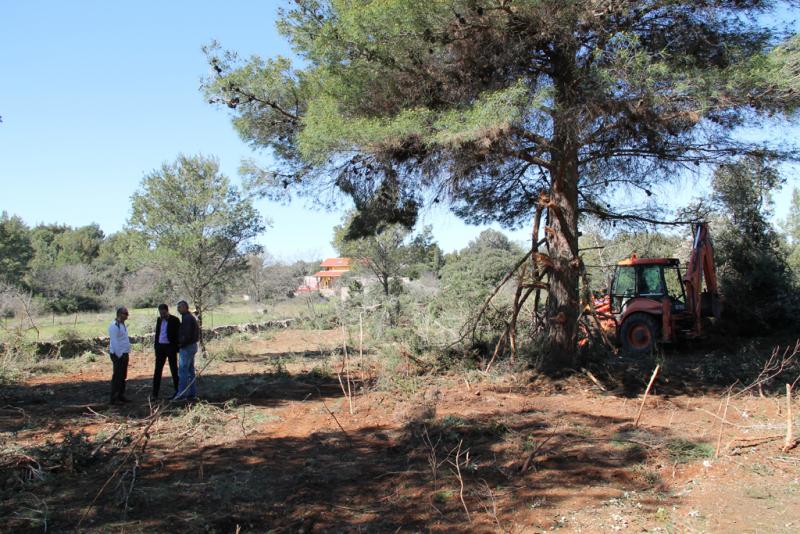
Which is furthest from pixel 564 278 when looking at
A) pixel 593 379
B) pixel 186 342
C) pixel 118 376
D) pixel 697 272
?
pixel 118 376

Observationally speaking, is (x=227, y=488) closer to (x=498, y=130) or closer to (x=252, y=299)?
(x=498, y=130)

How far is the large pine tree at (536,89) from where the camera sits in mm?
7234

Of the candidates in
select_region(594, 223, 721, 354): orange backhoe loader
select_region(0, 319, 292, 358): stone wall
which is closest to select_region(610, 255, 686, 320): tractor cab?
select_region(594, 223, 721, 354): orange backhoe loader

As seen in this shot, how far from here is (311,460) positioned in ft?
19.4

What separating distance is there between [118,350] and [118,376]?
0.54 m

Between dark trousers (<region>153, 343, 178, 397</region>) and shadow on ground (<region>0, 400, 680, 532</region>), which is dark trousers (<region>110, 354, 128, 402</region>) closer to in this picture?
dark trousers (<region>153, 343, 178, 397</region>)

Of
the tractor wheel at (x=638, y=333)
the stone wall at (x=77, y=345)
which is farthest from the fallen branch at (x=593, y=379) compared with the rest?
the stone wall at (x=77, y=345)

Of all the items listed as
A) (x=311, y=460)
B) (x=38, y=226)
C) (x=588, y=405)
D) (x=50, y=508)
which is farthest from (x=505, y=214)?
(x=38, y=226)

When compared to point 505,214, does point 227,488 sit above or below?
below

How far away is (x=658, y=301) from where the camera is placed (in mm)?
12828

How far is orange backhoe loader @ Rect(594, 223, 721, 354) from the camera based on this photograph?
12188mm

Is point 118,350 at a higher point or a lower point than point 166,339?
lower

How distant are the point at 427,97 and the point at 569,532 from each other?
6.26 metres

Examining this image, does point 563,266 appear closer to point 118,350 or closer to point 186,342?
point 186,342
